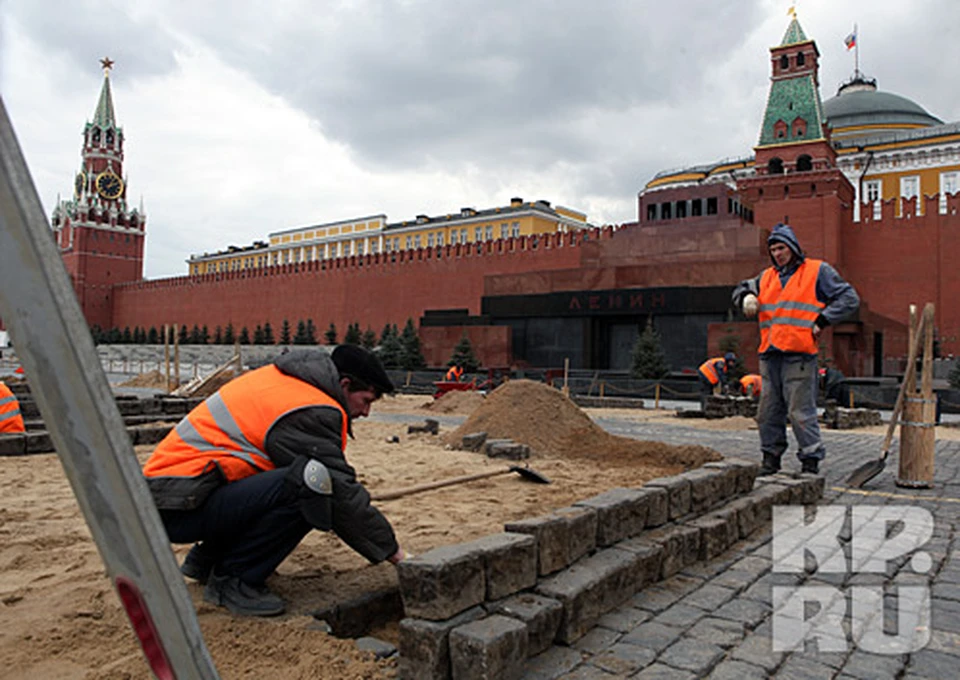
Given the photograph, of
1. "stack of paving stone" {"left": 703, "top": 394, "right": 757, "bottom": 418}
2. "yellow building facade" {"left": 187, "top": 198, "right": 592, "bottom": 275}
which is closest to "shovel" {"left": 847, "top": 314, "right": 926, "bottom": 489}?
"stack of paving stone" {"left": 703, "top": 394, "right": 757, "bottom": 418}

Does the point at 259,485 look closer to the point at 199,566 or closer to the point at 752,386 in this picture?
the point at 199,566

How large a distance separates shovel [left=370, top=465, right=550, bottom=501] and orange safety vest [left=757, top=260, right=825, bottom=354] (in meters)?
2.28

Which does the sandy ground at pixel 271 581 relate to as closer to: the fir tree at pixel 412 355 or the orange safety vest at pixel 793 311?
the orange safety vest at pixel 793 311

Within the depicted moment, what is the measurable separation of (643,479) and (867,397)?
1376 centimetres

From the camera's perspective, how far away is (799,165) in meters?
30.7

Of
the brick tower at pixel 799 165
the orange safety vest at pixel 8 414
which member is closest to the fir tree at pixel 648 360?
the brick tower at pixel 799 165

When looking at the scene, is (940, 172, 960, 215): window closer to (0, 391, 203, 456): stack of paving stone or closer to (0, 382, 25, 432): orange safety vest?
(0, 391, 203, 456): stack of paving stone

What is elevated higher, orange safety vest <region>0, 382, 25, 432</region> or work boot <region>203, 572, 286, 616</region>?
orange safety vest <region>0, 382, 25, 432</region>

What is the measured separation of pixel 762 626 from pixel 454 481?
230cm

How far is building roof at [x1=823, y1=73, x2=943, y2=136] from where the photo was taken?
4775 cm

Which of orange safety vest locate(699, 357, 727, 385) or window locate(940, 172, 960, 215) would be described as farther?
window locate(940, 172, 960, 215)

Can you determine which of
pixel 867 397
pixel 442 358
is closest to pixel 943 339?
pixel 867 397

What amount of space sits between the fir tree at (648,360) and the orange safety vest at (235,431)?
18112mm

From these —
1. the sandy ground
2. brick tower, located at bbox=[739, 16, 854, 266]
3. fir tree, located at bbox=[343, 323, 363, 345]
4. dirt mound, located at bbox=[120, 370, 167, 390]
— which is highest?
brick tower, located at bbox=[739, 16, 854, 266]
